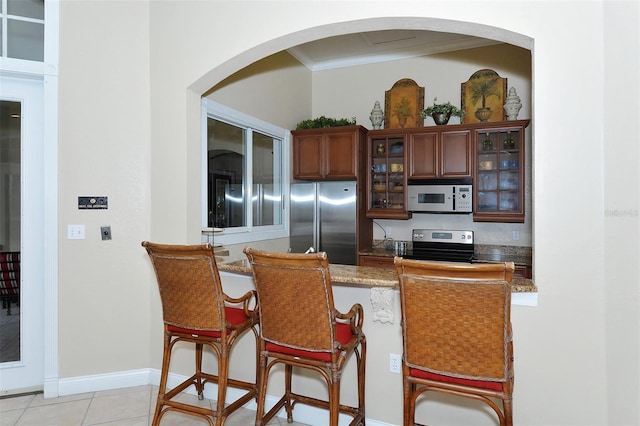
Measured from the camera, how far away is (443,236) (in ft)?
14.3

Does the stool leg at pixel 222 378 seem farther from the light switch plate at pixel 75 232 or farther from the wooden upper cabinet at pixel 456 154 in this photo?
the wooden upper cabinet at pixel 456 154

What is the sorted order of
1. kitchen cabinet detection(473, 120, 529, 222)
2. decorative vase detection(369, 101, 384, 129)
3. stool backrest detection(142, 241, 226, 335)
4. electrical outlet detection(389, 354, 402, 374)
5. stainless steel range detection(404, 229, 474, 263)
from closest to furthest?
stool backrest detection(142, 241, 226, 335) < electrical outlet detection(389, 354, 402, 374) < kitchen cabinet detection(473, 120, 529, 222) < stainless steel range detection(404, 229, 474, 263) < decorative vase detection(369, 101, 384, 129)

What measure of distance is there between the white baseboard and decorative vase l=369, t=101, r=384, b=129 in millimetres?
3260

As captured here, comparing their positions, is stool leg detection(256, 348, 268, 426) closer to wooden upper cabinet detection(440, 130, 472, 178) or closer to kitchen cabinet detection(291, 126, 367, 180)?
kitchen cabinet detection(291, 126, 367, 180)

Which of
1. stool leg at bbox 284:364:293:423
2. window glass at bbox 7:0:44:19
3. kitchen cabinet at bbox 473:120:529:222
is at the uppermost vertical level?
window glass at bbox 7:0:44:19

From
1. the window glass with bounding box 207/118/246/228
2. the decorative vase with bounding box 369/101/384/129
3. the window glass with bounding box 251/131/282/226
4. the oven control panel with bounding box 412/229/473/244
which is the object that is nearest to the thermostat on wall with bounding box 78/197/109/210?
the window glass with bounding box 207/118/246/228

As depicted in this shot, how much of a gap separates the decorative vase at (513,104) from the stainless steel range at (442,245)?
133 centimetres

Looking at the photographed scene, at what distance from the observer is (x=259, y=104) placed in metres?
4.14

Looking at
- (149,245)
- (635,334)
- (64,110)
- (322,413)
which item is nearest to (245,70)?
(64,110)

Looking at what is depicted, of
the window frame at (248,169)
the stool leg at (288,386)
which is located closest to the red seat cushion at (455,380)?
the stool leg at (288,386)

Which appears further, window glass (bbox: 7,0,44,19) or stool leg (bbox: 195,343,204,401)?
window glass (bbox: 7,0,44,19)

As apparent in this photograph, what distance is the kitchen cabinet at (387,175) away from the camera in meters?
4.44

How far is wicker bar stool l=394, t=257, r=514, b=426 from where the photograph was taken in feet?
4.79

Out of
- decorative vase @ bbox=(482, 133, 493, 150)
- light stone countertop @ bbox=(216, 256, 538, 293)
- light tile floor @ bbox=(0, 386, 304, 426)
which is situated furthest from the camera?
decorative vase @ bbox=(482, 133, 493, 150)
